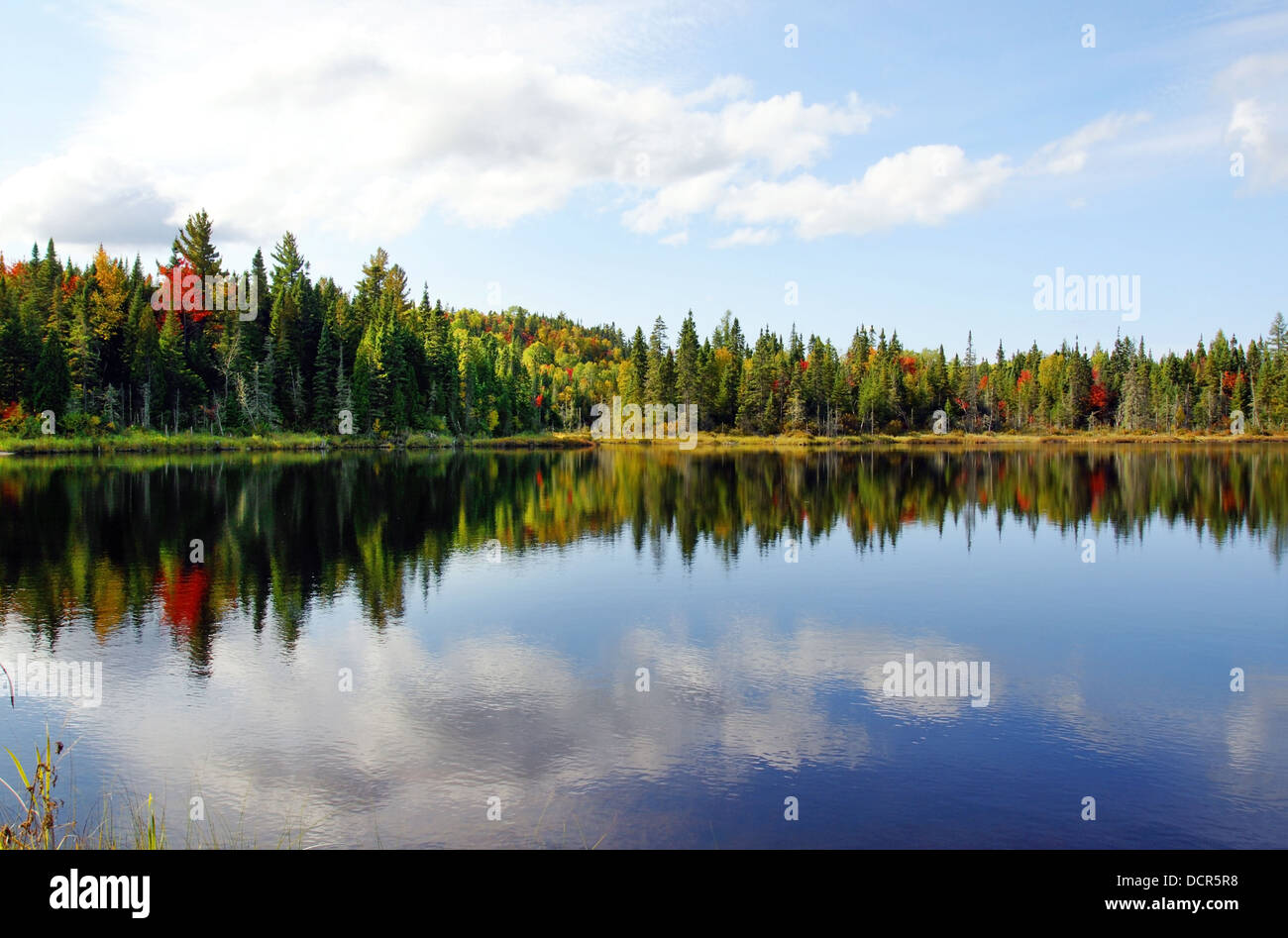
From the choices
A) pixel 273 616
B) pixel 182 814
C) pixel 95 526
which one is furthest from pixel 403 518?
pixel 182 814

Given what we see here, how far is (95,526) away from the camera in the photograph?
37250mm

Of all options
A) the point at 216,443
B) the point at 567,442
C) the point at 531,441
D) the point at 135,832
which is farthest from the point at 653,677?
the point at 567,442

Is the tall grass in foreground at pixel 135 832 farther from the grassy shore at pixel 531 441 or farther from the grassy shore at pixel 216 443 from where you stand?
the grassy shore at pixel 216 443

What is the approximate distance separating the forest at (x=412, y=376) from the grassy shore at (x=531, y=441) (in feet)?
6.76

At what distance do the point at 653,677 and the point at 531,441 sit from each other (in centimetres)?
12609

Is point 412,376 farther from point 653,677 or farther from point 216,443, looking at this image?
point 653,677

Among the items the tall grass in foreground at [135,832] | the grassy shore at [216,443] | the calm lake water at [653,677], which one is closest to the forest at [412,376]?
the grassy shore at [216,443]

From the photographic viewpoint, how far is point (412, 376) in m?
123

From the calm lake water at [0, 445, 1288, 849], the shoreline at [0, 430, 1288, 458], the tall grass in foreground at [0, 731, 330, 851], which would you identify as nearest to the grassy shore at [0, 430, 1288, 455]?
the shoreline at [0, 430, 1288, 458]

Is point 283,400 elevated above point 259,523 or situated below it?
above

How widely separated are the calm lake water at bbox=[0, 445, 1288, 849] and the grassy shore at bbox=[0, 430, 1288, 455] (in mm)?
64323

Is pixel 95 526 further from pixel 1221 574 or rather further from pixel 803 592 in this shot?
pixel 1221 574

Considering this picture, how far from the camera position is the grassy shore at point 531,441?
97000 mm
